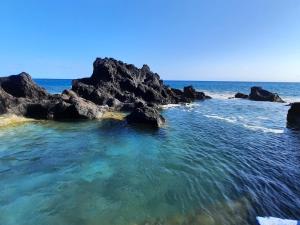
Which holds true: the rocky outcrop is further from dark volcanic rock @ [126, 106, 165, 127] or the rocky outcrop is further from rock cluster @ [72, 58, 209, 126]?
rock cluster @ [72, 58, 209, 126]

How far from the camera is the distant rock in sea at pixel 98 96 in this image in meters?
28.7

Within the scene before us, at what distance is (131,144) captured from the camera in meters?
20.5

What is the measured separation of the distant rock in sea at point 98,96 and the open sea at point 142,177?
17.0ft

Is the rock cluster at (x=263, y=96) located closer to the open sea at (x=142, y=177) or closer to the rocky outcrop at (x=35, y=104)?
the open sea at (x=142, y=177)

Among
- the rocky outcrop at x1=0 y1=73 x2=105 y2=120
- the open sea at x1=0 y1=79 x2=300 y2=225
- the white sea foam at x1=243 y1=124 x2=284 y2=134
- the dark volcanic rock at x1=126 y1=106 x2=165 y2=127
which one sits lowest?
the white sea foam at x1=243 y1=124 x2=284 y2=134

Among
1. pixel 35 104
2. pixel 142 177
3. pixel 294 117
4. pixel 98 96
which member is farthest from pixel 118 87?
pixel 142 177

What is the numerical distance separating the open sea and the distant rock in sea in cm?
518

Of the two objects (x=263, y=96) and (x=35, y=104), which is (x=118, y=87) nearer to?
(x=35, y=104)

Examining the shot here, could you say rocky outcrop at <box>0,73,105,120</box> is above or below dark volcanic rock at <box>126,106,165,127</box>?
above

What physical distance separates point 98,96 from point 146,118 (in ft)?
51.4

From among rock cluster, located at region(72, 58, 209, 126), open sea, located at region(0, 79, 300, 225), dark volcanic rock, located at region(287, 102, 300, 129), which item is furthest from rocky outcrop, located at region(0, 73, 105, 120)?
dark volcanic rock, located at region(287, 102, 300, 129)

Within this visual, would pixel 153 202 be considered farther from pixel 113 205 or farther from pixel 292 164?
pixel 292 164

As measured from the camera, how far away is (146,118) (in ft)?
92.0

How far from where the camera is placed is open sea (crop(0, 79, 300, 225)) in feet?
33.5
